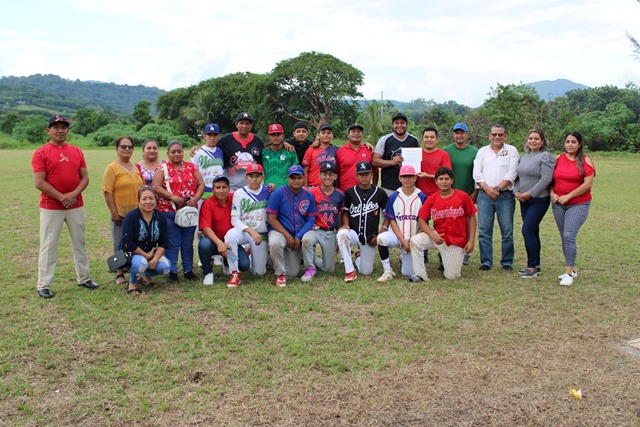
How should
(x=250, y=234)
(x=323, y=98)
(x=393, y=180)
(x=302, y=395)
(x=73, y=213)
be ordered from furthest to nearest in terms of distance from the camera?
1. (x=323, y=98)
2. (x=393, y=180)
3. (x=250, y=234)
4. (x=73, y=213)
5. (x=302, y=395)

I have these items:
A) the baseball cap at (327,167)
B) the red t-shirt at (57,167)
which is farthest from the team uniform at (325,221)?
the red t-shirt at (57,167)

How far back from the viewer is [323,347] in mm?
4637

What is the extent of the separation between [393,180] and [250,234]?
218 cm

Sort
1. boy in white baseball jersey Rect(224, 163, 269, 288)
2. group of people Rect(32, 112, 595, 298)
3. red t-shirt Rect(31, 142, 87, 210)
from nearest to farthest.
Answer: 1. red t-shirt Rect(31, 142, 87, 210)
2. group of people Rect(32, 112, 595, 298)
3. boy in white baseball jersey Rect(224, 163, 269, 288)

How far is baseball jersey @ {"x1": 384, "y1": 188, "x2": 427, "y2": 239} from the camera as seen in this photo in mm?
6855

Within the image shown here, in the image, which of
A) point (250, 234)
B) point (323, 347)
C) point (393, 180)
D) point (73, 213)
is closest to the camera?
point (323, 347)

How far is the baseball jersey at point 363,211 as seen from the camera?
6.84 m

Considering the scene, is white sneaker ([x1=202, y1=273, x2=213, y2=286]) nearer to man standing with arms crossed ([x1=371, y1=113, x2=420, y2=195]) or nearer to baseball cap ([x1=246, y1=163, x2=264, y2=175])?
baseball cap ([x1=246, y1=163, x2=264, y2=175])

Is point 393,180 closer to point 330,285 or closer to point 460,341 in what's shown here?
point 330,285

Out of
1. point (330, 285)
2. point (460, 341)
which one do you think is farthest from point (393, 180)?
point (460, 341)

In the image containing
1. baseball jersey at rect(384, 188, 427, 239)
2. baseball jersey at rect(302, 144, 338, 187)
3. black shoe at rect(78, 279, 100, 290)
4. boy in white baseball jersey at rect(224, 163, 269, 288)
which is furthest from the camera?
baseball jersey at rect(302, 144, 338, 187)

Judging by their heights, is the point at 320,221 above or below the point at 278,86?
below

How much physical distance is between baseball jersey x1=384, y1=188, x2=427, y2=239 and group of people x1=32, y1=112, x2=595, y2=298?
0.5 inches

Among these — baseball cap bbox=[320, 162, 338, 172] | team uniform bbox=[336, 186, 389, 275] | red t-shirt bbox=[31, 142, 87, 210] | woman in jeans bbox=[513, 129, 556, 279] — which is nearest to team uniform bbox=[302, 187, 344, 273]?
team uniform bbox=[336, 186, 389, 275]
